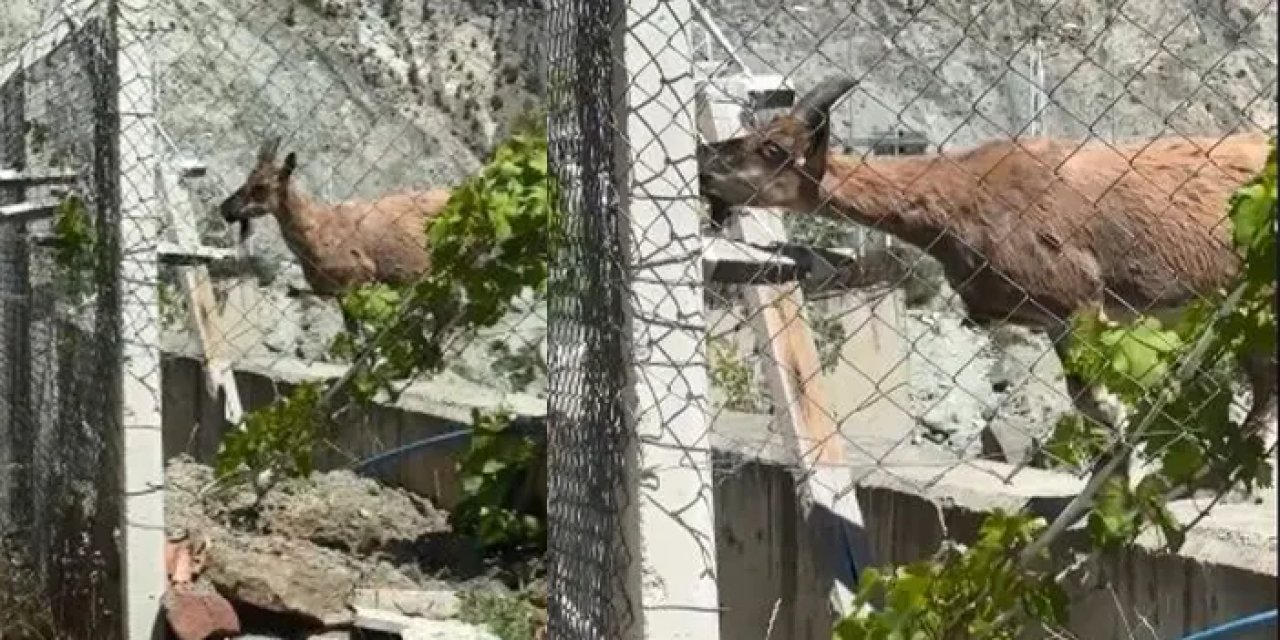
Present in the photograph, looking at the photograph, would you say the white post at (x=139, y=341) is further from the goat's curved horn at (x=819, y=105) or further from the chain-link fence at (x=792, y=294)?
the goat's curved horn at (x=819, y=105)

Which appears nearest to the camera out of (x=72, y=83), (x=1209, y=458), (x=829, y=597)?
(x=1209, y=458)

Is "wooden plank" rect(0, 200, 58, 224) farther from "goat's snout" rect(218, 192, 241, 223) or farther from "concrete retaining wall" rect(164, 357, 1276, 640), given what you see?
"goat's snout" rect(218, 192, 241, 223)

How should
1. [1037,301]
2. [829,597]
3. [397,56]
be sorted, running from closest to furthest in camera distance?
[829,597]
[1037,301]
[397,56]

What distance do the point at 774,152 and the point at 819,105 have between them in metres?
0.32

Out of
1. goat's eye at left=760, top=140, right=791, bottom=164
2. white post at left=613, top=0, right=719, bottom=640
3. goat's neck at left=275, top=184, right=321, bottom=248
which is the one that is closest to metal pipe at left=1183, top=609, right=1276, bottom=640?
white post at left=613, top=0, right=719, bottom=640

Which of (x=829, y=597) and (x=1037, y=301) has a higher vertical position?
(x=1037, y=301)

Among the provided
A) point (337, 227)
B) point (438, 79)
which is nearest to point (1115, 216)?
point (337, 227)

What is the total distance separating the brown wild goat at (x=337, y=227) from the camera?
14.6 meters

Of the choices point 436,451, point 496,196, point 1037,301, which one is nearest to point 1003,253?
point 1037,301

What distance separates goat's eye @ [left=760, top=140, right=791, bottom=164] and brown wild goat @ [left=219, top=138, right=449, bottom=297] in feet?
23.5

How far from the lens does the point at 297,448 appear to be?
8.45 metres

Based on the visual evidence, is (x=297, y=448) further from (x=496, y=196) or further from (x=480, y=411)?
(x=496, y=196)

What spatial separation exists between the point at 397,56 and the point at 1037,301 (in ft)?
53.6

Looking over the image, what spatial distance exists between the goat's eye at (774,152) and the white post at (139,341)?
5.91 ft
